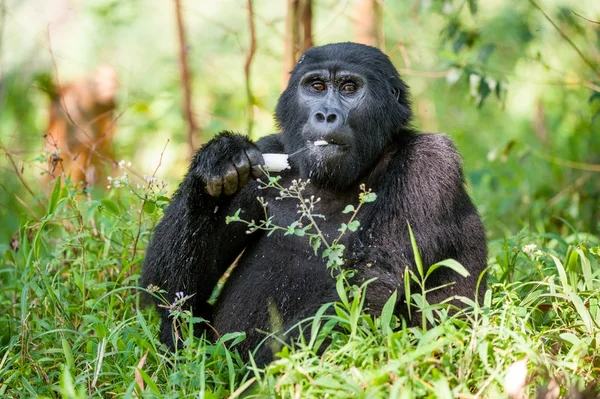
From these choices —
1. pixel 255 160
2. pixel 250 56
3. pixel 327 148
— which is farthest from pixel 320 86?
pixel 250 56

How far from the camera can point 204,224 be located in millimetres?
4539

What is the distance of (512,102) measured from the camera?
12.7m

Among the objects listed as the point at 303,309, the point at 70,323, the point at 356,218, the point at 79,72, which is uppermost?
the point at 79,72

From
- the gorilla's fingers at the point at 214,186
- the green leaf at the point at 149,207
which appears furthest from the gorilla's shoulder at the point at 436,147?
the green leaf at the point at 149,207

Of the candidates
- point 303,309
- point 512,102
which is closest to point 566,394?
point 303,309

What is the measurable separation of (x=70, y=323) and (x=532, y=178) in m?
6.12

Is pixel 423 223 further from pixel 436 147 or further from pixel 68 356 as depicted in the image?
pixel 68 356

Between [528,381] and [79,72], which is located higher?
[79,72]

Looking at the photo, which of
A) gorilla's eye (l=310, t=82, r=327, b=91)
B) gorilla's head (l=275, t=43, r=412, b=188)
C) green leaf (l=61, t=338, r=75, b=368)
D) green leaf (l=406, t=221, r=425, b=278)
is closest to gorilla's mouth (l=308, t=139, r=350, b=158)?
gorilla's head (l=275, t=43, r=412, b=188)

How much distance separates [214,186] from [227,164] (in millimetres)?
147

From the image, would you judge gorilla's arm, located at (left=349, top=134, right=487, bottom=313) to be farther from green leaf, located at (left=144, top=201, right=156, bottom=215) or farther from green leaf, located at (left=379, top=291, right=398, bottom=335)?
green leaf, located at (left=144, top=201, right=156, bottom=215)

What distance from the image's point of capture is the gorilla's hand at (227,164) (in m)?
4.33

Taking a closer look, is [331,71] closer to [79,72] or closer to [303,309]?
[303,309]

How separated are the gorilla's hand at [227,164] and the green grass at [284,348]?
594 millimetres
